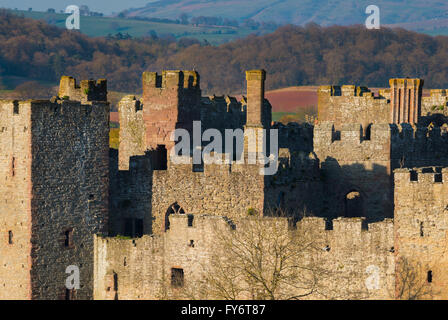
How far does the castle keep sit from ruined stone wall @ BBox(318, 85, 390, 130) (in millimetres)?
67

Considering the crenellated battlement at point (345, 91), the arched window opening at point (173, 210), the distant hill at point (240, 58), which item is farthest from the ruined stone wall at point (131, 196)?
the distant hill at point (240, 58)

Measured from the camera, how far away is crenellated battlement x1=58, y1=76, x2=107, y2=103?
2276 inches

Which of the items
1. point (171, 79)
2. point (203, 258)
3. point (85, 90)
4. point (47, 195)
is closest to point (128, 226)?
point (47, 195)

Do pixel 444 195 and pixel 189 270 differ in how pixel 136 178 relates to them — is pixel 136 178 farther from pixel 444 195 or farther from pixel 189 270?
pixel 444 195

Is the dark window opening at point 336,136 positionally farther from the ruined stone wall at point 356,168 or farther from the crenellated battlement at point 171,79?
the crenellated battlement at point 171,79

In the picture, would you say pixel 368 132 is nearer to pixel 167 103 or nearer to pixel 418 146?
pixel 418 146

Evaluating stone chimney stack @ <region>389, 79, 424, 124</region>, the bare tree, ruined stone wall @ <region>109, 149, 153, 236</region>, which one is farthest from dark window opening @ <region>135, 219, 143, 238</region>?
stone chimney stack @ <region>389, 79, 424, 124</region>

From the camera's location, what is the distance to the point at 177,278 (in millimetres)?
50094

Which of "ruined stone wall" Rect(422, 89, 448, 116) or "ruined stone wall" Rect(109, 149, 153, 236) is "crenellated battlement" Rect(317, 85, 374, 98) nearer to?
"ruined stone wall" Rect(422, 89, 448, 116)

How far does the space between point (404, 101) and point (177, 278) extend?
693 inches

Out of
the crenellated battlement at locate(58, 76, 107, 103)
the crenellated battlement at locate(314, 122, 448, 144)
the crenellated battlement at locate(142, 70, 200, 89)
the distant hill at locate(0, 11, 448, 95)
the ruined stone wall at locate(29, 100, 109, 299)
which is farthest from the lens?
the distant hill at locate(0, 11, 448, 95)

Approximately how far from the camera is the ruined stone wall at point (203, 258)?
153 feet

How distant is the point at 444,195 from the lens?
45750mm

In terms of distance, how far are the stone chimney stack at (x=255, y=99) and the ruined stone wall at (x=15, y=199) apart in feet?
33.6
